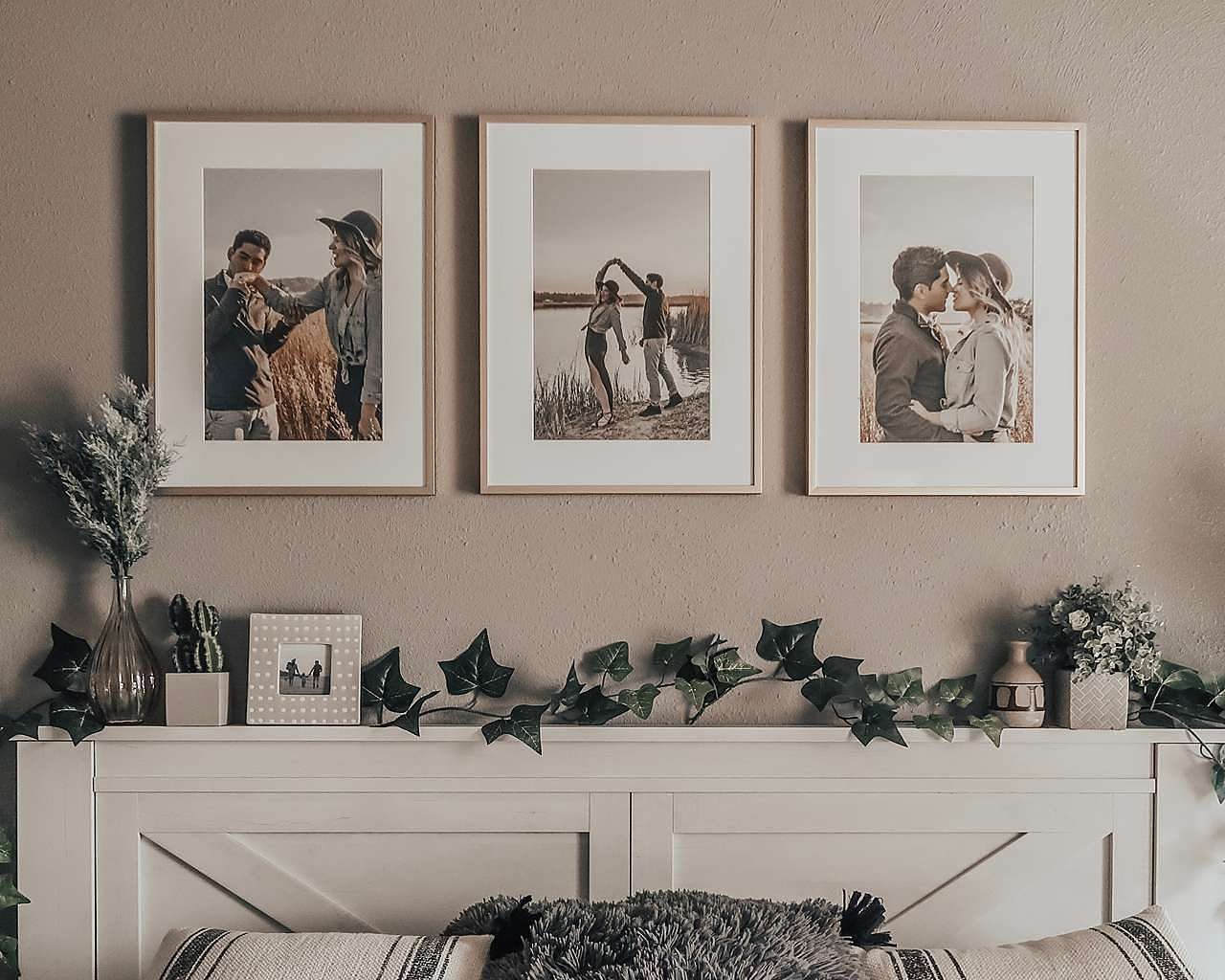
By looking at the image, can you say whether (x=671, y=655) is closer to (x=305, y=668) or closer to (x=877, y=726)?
(x=877, y=726)

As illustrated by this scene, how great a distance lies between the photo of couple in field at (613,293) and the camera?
1812mm

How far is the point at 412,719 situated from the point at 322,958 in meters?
0.41

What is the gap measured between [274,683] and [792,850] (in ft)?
A: 2.83

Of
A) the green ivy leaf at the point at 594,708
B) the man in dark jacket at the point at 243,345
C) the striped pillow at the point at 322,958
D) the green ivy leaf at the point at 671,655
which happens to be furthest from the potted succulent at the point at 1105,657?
the man in dark jacket at the point at 243,345

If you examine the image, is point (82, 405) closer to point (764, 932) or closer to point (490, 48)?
point (490, 48)

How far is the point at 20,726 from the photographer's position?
5.65 ft

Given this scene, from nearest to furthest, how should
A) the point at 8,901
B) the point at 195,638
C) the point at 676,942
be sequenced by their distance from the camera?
the point at 676,942
the point at 8,901
the point at 195,638

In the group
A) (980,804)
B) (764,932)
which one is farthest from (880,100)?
(764,932)

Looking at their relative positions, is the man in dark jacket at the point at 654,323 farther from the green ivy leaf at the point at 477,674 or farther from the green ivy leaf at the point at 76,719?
the green ivy leaf at the point at 76,719

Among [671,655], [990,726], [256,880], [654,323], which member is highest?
[654,323]

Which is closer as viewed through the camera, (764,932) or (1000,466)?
(764,932)

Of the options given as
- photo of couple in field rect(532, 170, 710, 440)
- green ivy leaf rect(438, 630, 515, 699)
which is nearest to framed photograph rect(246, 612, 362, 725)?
green ivy leaf rect(438, 630, 515, 699)

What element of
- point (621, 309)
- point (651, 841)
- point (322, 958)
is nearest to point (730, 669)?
point (651, 841)

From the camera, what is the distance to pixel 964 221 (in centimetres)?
183
